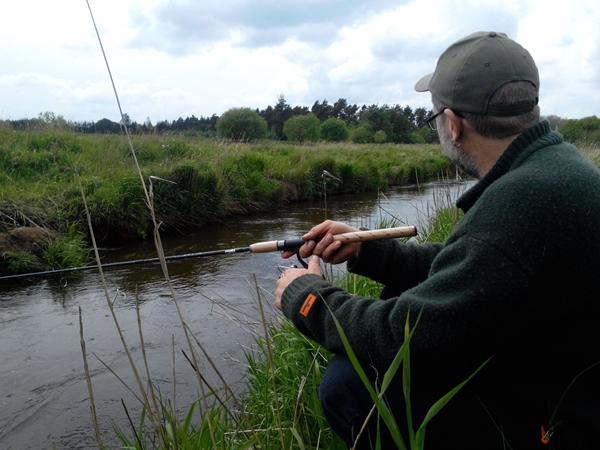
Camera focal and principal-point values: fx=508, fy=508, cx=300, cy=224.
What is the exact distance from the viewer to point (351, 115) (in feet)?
300

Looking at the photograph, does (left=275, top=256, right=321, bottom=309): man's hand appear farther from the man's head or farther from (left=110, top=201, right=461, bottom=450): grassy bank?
the man's head

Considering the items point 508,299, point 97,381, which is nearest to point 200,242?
point 97,381

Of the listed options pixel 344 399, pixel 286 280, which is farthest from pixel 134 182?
pixel 344 399

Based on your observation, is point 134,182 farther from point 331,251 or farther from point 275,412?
point 331,251

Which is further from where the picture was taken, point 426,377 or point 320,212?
point 320,212

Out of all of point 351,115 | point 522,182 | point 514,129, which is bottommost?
point 522,182

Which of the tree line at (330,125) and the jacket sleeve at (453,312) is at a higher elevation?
the tree line at (330,125)

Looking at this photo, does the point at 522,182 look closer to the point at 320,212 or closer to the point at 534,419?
the point at 534,419

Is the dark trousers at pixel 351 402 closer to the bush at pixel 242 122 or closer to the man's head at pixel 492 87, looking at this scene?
the man's head at pixel 492 87

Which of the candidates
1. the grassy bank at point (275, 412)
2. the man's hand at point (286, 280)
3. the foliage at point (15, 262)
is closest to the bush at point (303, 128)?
the foliage at point (15, 262)

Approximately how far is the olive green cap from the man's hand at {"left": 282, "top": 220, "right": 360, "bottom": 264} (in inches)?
34.0

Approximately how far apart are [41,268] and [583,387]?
683cm

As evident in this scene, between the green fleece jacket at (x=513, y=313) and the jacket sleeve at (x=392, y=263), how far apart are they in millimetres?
731

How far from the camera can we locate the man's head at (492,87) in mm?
1691
